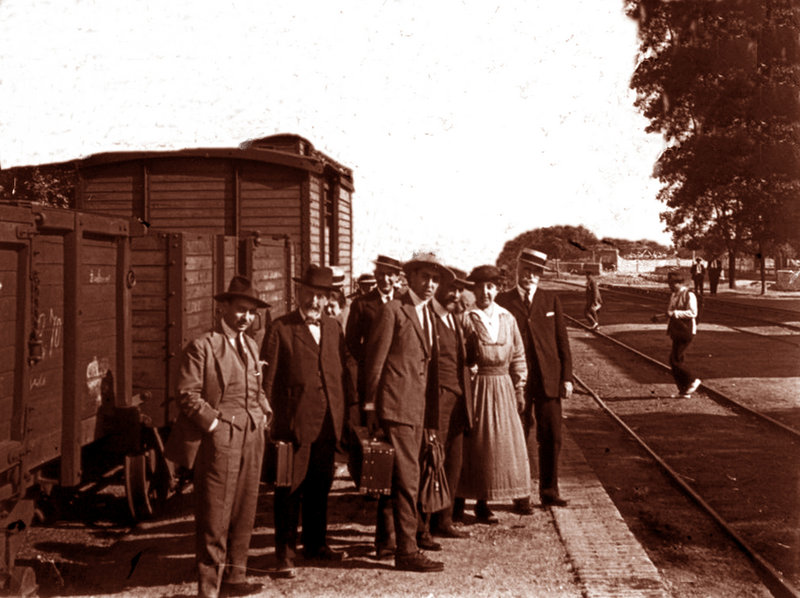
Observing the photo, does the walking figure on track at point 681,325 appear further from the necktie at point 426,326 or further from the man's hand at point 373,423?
the man's hand at point 373,423

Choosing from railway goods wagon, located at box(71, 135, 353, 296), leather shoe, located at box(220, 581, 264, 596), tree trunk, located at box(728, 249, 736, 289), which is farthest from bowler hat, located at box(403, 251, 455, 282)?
tree trunk, located at box(728, 249, 736, 289)

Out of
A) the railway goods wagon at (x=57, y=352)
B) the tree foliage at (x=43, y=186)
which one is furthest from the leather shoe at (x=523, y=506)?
the tree foliage at (x=43, y=186)

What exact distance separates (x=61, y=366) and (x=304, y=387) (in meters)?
1.51

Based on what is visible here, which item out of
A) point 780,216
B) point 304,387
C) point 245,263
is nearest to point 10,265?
point 304,387

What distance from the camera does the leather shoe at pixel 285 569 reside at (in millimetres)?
6020

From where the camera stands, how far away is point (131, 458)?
25.1 feet

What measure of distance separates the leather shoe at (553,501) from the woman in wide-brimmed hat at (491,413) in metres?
0.45

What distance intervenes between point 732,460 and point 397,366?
4971 millimetres

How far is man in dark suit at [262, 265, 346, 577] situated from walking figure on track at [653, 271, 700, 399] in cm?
860

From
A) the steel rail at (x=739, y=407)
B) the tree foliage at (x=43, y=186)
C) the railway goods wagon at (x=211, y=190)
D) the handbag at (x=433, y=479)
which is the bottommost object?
the steel rail at (x=739, y=407)

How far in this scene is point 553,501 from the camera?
310 inches

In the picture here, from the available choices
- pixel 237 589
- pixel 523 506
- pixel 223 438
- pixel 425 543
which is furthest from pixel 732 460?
pixel 223 438

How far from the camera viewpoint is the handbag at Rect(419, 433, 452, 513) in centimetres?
658

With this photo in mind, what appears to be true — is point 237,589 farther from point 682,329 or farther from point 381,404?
point 682,329
